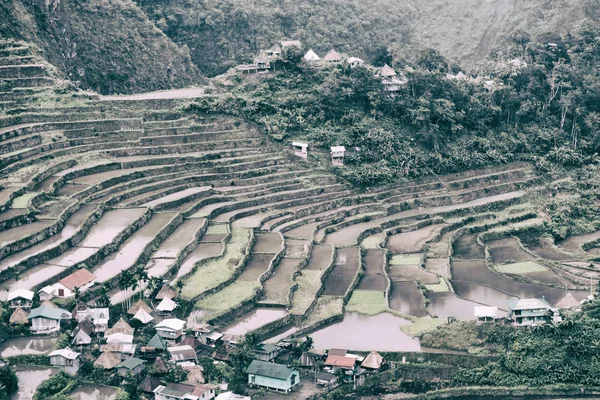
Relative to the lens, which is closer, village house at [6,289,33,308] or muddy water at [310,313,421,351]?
village house at [6,289,33,308]

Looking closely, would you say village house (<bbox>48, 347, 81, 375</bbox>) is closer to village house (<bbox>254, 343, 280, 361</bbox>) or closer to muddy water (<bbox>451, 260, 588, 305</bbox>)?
village house (<bbox>254, 343, 280, 361</bbox>)

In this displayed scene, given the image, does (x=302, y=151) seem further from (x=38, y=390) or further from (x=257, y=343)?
(x=38, y=390)

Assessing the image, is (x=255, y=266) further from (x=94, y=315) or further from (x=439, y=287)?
(x=94, y=315)

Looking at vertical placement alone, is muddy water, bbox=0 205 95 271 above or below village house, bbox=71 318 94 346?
above

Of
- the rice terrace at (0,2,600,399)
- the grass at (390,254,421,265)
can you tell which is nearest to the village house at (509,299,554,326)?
the rice terrace at (0,2,600,399)

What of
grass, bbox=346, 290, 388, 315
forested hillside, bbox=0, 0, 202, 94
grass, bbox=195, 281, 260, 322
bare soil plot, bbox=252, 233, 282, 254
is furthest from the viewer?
forested hillside, bbox=0, 0, 202, 94

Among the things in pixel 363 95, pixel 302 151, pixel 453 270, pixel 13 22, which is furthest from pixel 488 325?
pixel 13 22
